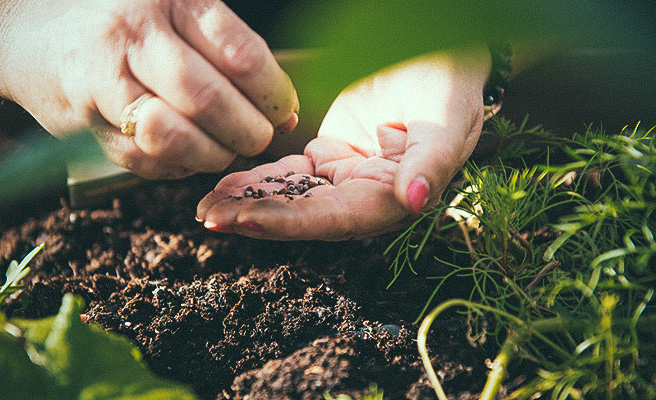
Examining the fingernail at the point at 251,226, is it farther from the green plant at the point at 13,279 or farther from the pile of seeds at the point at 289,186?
the green plant at the point at 13,279

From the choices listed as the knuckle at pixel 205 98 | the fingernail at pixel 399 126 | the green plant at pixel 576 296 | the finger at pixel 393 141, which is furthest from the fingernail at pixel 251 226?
the fingernail at pixel 399 126

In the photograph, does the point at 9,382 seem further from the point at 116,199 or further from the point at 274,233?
the point at 116,199

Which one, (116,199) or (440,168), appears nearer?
(440,168)

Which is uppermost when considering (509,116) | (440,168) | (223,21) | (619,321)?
(223,21)

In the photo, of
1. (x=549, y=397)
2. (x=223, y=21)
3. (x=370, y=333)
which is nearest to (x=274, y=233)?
(x=370, y=333)

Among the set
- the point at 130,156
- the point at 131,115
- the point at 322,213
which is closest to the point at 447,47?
the point at 322,213

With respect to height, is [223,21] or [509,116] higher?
[223,21]

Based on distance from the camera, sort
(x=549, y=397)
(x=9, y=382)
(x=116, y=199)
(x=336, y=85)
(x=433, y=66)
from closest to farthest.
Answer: (x=336, y=85) → (x=9, y=382) → (x=549, y=397) → (x=433, y=66) → (x=116, y=199)
